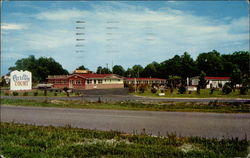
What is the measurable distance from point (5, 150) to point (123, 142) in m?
3.19

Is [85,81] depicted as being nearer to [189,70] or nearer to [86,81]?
[86,81]

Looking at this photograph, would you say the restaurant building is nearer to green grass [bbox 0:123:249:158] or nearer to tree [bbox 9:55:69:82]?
tree [bbox 9:55:69:82]

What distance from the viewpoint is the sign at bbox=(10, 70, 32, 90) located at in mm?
44469

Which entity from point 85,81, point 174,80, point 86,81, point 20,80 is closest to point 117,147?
point 20,80

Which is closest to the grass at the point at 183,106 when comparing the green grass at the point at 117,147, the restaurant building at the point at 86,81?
the green grass at the point at 117,147

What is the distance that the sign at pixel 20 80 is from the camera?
146 ft

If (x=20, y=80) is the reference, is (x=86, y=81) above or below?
below

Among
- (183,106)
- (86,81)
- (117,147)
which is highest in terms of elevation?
(86,81)

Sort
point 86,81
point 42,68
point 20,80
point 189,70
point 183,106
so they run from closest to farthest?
1. point 183,106
2. point 20,80
3. point 189,70
4. point 86,81
5. point 42,68

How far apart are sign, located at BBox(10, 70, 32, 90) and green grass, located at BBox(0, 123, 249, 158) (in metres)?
40.4

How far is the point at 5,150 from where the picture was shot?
20.6 ft

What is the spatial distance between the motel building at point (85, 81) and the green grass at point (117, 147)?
4915 centimetres

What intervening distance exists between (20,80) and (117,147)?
146 feet

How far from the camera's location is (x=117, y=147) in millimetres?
6395
